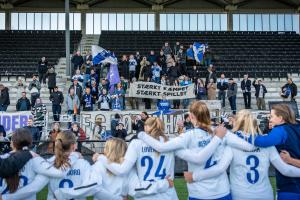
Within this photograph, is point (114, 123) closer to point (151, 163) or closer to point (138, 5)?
point (151, 163)

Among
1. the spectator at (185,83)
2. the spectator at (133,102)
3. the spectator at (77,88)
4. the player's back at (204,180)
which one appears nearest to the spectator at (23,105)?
the spectator at (77,88)

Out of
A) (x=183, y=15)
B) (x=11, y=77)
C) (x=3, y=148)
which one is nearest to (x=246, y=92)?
(x=11, y=77)

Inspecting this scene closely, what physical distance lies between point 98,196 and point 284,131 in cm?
206

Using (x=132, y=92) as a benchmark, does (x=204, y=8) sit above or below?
above

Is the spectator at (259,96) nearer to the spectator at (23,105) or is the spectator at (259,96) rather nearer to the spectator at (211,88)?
the spectator at (211,88)

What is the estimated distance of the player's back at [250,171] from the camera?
5391 mm

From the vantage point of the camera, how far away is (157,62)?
2459cm

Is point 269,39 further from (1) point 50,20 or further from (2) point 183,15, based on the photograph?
(1) point 50,20

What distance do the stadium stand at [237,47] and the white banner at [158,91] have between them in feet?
23.0

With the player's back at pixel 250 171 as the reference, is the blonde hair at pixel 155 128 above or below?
above

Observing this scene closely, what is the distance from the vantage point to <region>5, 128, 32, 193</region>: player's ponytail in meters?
4.96

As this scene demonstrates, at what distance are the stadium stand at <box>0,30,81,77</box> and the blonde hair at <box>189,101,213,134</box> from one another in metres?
Result: 22.9

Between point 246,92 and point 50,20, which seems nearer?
point 246,92

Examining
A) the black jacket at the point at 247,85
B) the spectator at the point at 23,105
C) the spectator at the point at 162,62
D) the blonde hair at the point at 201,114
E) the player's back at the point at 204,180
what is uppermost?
the spectator at the point at 162,62
